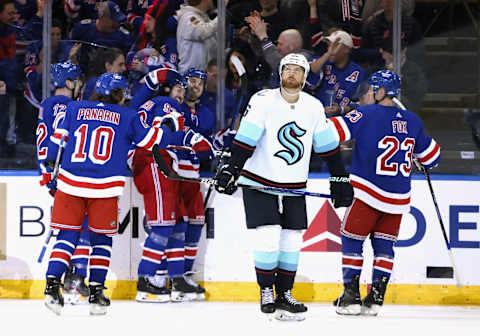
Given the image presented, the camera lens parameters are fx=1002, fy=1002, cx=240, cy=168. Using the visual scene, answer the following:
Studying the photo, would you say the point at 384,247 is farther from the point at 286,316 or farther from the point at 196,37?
the point at 196,37

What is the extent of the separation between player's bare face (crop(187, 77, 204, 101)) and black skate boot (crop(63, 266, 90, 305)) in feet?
4.32

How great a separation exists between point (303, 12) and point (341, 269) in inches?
65.1

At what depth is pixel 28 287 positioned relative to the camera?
6.16 metres

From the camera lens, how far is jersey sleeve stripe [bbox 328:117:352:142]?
5449 millimetres

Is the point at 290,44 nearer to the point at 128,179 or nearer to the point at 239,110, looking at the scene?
the point at 239,110

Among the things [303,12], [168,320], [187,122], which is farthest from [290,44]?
[168,320]

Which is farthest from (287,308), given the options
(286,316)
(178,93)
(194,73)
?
(194,73)

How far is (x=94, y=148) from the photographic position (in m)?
5.33

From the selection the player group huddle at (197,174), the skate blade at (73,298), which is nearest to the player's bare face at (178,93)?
the player group huddle at (197,174)

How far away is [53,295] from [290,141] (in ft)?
4.79

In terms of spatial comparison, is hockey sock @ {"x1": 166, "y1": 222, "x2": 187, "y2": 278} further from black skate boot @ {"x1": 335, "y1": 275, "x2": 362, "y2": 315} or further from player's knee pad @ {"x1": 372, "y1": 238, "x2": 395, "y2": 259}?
player's knee pad @ {"x1": 372, "y1": 238, "x2": 395, "y2": 259}

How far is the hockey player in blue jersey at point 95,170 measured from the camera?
532cm

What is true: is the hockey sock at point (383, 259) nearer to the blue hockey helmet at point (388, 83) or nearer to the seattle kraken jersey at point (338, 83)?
the blue hockey helmet at point (388, 83)

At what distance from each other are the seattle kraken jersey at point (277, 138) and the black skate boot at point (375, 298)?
78 cm
